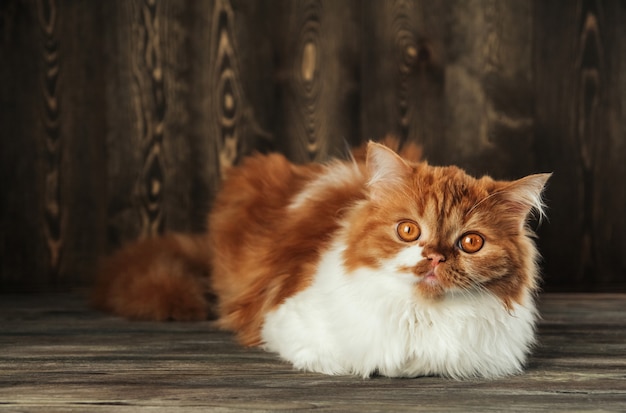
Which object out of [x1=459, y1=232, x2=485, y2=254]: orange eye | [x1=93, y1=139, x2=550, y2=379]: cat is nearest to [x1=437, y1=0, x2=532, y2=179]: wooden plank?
[x1=93, y1=139, x2=550, y2=379]: cat

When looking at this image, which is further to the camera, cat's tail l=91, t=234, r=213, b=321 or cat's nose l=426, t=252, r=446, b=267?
cat's tail l=91, t=234, r=213, b=321

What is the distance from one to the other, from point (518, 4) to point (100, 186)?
1.75 m

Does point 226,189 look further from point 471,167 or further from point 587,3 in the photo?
point 587,3

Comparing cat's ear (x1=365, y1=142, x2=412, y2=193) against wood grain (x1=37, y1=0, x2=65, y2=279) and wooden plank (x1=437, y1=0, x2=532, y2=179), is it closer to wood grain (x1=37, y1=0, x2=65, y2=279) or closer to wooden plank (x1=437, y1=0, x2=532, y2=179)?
wooden plank (x1=437, y1=0, x2=532, y2=179)

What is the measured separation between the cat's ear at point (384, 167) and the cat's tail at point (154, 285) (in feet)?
2.67

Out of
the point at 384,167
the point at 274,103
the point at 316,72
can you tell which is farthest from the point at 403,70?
the point at 384,167

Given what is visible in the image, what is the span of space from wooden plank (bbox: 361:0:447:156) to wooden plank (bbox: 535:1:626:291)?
0.40 m

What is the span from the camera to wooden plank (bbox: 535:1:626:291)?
2.94m

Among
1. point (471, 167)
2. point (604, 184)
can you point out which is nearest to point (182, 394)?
point (471, 167)

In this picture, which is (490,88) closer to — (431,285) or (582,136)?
(582,136)

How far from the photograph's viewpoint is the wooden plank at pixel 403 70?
9.53 ft

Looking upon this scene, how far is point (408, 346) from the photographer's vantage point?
156 cm

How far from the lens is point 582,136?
9.71 feet

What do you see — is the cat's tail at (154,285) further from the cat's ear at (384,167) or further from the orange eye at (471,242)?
the orange eye at (471,242)
